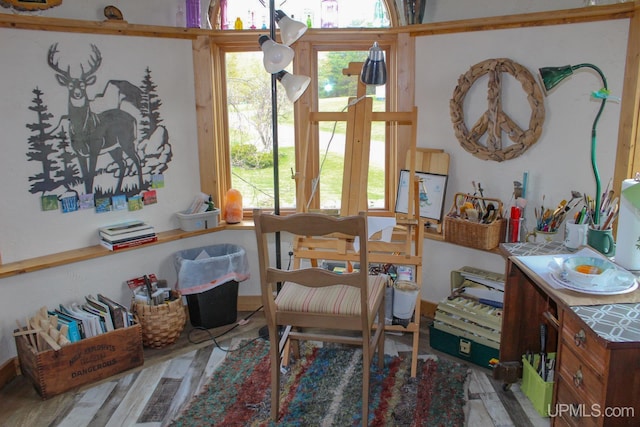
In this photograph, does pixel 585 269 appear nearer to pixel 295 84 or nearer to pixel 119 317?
pixel 295 84

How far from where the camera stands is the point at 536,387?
2355mm

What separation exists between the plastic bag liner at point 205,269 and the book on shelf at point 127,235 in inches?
9.0

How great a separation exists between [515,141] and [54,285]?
8.35ft

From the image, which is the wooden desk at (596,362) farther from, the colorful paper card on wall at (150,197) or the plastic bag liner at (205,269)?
the colorful paper card on wall at (150,197)

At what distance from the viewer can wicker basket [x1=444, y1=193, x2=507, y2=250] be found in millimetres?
2824

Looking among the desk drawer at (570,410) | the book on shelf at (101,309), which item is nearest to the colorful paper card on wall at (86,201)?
the book on shelf at (101,309)

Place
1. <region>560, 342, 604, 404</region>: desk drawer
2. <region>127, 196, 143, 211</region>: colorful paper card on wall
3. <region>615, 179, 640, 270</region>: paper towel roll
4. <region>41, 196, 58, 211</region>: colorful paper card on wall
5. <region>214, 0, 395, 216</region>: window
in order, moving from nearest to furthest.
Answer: <region>560, 342, 604, 404</region>: desk drawer → <region>615, 179, 640, 270</region>: paper towel roll → <region>41, 196, 58, 211</region>: colorful paper card on wall → <region>127, 196, 143, 211</region>: colorful paper card on wall → <region>214, 0, 395, 216</region>: window

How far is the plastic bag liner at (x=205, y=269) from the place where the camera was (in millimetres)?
3090

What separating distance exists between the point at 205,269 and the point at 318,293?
Result: 3.49ft

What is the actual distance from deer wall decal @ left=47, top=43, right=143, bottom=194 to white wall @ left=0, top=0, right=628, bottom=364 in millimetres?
244

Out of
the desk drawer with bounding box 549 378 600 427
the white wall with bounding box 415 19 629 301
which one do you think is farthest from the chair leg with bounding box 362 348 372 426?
the white wall with bounding box 415 19 629 301

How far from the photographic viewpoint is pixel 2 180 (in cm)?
268

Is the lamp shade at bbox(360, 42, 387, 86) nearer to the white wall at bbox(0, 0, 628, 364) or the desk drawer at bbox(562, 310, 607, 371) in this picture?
the white wall at bbox(0, 0, 628, 364)

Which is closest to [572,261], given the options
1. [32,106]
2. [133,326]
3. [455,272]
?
[455,272]
